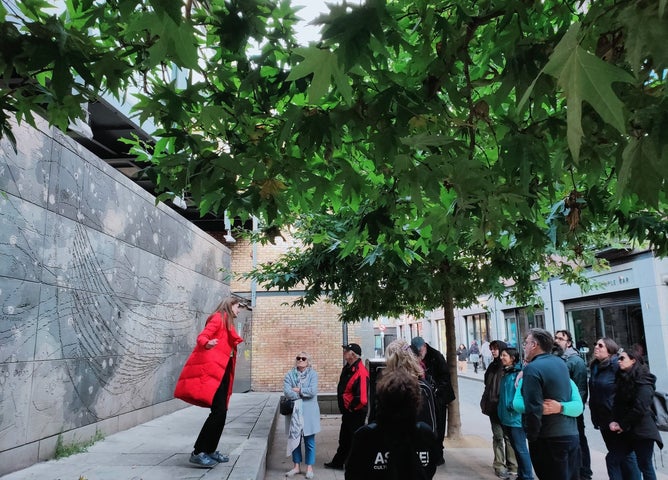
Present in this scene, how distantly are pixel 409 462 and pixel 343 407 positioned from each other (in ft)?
15.6

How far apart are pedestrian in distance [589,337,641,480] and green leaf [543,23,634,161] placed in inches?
213

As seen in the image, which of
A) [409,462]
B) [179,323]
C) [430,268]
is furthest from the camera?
[179,323]

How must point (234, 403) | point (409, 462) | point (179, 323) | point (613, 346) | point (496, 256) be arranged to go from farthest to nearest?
point (234, 403)
point (179, 323)
point (496, 256)
point (613, 346)
point (409, 462)

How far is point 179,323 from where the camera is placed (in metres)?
10.5

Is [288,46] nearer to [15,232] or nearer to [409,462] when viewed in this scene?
[409,462]

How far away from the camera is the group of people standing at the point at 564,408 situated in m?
4.41

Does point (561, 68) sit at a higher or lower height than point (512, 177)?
lower

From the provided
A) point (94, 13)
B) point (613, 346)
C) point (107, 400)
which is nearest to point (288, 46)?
point (94, 13)

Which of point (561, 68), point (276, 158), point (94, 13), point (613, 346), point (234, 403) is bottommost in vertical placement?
point (234, 403)

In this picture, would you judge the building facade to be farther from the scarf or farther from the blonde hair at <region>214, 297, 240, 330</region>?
the blonde hair at <region>214, 297, 240, 330</region>

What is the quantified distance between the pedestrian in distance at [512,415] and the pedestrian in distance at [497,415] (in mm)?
156

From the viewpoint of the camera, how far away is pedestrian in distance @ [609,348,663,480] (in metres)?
5.25

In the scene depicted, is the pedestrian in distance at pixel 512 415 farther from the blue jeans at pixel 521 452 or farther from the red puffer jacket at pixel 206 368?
the red puffer jacket at pixel 206 368

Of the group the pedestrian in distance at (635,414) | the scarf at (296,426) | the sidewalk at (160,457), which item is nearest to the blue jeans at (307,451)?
the scarf at (296,426)
